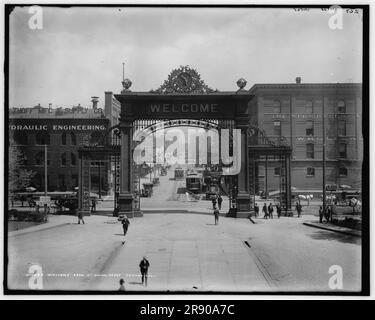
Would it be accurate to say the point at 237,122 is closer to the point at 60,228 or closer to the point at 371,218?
the point at 60,228

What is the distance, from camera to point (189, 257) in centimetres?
1556

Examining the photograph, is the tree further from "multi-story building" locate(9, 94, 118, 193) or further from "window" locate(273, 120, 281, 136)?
"window" locate(273, 120, 281, 136)

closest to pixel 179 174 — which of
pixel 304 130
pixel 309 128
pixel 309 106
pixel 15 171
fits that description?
→ pixel 304 130

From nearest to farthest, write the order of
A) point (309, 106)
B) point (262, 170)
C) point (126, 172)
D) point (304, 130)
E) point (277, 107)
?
point (126, 172), point (309, 106), point (304, 130), point (277, 107), point (262, 170)

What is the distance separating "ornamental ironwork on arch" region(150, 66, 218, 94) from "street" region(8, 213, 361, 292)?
863 centimetres

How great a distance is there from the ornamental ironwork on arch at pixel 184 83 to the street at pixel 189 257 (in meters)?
8.63

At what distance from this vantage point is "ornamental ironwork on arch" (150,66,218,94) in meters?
25.0

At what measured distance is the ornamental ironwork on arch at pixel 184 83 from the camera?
25.0 meters

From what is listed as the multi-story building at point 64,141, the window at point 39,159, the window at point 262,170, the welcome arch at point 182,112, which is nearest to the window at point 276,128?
the window at point 262,170

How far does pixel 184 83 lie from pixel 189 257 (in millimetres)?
12843

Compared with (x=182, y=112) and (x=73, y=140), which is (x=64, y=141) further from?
(x=182, y=112)

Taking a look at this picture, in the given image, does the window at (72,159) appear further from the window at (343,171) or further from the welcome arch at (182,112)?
the window at (343,171)
